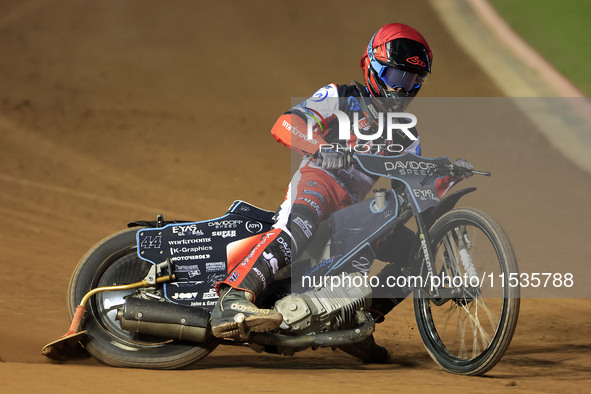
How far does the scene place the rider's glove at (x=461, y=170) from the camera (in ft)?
15.5

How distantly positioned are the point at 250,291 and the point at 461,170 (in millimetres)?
1430

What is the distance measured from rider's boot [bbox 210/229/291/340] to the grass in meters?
11.9

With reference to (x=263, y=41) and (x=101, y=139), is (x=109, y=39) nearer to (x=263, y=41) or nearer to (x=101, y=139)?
(x=263, y=41)

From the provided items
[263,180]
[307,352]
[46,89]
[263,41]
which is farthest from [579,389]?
[263,41]

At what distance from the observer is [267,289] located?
4.93 metres

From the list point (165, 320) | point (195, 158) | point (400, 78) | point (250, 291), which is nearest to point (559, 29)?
point (195, 158)

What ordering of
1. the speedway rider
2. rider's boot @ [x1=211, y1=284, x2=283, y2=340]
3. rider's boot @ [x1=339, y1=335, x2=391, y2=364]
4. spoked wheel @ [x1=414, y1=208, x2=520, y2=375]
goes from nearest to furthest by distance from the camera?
spoked wheel @ [x1=414, y1=208, x2=520, y2=375] < rider's boot @ [x1=211, y1=284, x2=283, y2=340] < the speedway rider < rider's boot @ [x1=339, y1=335, x2=391, y2=364]

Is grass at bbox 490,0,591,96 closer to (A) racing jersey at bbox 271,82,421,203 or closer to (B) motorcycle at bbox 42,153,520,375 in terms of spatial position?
(A) racing jersey at bbox 271,82,421,203

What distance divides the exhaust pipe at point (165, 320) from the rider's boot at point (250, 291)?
0.11m

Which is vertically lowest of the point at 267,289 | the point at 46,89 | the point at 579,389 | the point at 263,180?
the point at 579,389

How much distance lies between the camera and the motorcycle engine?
15.2ft

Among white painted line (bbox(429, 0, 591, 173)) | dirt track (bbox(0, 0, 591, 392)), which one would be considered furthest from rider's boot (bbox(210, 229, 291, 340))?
white painted line (bbox(429, 0, 591, 173))

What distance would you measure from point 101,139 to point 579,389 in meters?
9.43

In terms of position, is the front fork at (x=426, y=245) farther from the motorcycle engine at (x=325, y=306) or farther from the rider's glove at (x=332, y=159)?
the rider's glove at (x=332, y=159)
